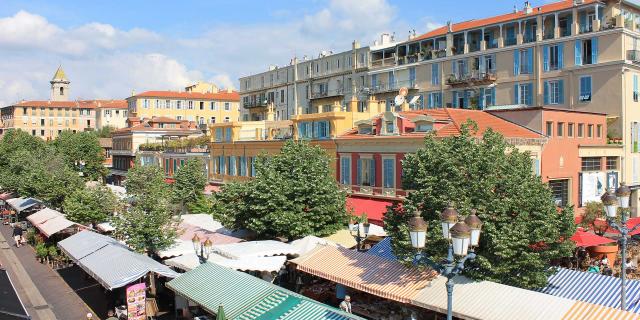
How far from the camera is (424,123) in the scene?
3139 cm

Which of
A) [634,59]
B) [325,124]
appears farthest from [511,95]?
[325,124]

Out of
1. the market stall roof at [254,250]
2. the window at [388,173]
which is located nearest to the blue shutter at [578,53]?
the window at [388,173]

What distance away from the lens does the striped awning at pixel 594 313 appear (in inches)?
547

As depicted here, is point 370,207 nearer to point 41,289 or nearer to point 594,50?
point 41,289

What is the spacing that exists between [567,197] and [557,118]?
448 cm

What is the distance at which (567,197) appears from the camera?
112 feet

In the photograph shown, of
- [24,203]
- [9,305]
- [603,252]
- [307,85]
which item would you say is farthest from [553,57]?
[24,203]

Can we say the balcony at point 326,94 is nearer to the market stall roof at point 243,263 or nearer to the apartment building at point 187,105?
the apartment building at point 187,105

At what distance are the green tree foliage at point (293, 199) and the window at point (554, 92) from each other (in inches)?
869

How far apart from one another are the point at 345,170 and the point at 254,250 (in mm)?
14264

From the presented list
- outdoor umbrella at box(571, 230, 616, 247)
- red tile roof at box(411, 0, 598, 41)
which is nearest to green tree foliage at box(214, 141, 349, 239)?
outdoor umbrella at box(571, 230, 616, 247)

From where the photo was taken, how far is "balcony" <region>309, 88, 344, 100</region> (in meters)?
63.4

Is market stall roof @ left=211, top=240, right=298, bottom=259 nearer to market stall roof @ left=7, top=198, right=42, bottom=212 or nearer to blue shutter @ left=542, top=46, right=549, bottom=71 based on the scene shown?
blue shutter @ left=542, top=46, right=549, bottom=71

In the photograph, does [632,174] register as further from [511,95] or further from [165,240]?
[165,240]
